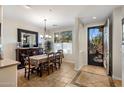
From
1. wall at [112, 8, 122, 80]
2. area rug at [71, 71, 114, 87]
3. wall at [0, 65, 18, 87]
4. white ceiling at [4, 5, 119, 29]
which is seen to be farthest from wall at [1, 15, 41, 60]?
wall at [112, 8, 122, 80]

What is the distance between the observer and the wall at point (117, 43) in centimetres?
312

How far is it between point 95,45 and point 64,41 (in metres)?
2.14

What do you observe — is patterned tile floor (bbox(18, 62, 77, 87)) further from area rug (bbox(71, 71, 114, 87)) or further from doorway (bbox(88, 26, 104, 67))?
doorway (bbox(88, 26, 104, 67))

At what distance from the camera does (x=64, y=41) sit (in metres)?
6.56

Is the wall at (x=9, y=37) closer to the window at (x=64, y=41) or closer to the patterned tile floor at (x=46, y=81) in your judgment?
the patterned tile floor at (x=46, y=81)

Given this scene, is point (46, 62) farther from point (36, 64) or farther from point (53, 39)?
point (53, 39)

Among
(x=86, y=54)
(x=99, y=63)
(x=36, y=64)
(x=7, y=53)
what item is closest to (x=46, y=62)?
(x=36, y=64)

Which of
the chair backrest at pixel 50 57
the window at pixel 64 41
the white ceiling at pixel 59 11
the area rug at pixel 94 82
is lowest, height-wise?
the area rug at pixel 94 82

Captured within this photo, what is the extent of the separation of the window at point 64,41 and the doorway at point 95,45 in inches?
A: 54.8

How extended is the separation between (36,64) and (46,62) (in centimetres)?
57

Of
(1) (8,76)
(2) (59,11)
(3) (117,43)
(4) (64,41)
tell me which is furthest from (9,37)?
(3) (117,43)

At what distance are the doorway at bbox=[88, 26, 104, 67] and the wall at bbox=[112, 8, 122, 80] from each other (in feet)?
5.91

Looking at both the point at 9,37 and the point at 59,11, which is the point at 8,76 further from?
the point at 9,37

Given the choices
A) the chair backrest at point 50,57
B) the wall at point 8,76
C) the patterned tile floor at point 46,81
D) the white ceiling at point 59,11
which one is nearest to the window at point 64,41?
the chair backrest at point 50,57
